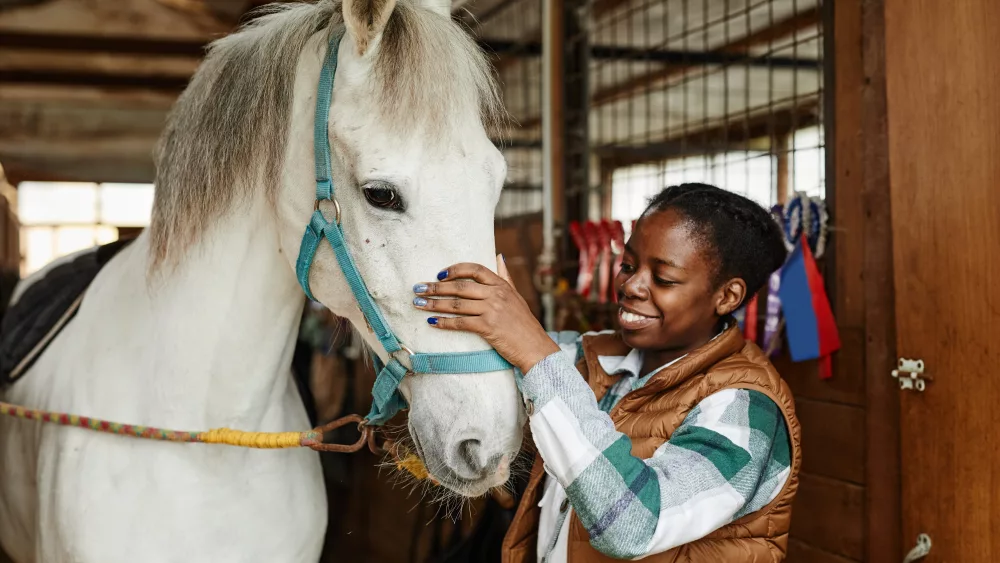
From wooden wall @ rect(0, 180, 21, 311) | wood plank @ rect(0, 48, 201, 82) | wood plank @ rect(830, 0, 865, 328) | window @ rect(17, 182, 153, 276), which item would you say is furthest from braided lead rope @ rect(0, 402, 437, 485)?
window @ rect(17, 182, 153, 276)

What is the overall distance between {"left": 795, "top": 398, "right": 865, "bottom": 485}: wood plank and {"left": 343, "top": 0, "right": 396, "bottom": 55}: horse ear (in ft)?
4.28

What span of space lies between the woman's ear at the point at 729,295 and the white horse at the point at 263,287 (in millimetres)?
416

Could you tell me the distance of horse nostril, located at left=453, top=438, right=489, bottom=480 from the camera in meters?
1.04

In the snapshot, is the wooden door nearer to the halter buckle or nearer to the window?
the halter buckle

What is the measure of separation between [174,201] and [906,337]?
1367 mm

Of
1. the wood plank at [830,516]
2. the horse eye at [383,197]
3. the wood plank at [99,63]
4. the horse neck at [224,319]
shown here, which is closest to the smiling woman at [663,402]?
the horse eye at [383,197]

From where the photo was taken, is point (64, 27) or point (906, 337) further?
point (64, 27)

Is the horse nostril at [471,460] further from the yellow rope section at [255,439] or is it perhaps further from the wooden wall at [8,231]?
the wooden wall at [8,231]

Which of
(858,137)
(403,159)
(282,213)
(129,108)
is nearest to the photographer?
(403,159)

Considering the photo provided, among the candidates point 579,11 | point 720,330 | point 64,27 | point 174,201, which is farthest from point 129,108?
point 720,330

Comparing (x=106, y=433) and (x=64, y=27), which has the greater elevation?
(x=64, y=27)

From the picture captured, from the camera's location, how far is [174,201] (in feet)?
4.26

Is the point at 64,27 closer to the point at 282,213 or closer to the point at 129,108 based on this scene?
the point at 129,108

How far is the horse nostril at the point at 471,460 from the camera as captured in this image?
1.04 metres
